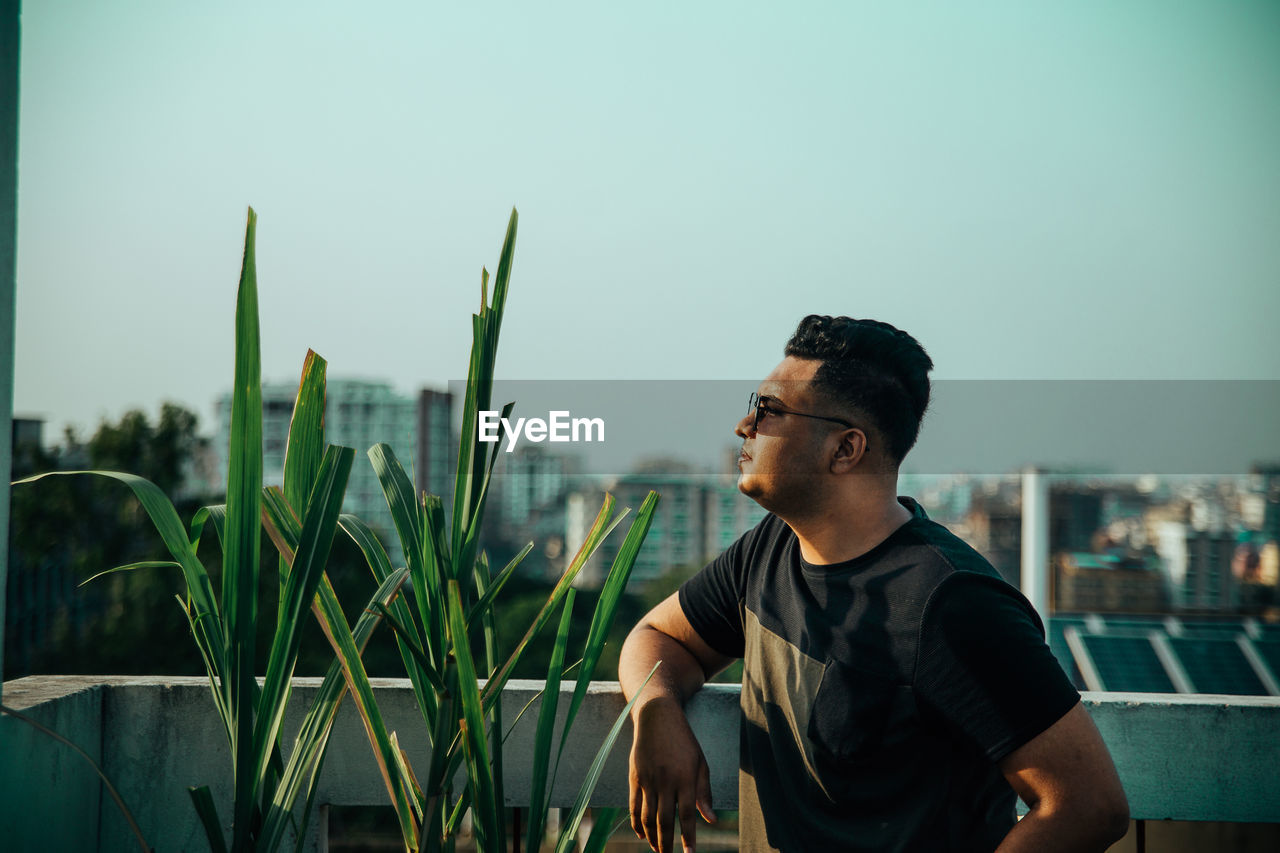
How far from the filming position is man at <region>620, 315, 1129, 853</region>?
104cm

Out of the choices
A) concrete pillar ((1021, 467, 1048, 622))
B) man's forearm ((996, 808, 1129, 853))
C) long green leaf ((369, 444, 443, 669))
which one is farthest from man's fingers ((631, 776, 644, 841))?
concrete pillar ((1021, 467, 1048, 622))

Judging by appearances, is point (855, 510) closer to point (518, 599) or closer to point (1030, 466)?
point (1030, 466)

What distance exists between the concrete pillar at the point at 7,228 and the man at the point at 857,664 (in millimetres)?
823

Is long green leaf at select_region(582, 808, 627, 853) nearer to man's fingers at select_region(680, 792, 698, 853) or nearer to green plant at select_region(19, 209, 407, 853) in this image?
man's fingers at select_region(680, 792, 698, 853)

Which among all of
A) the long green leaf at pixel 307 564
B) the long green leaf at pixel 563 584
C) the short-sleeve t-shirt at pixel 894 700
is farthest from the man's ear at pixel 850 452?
the long green leaf at pixel 307 564

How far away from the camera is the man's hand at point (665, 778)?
1261 millimetres

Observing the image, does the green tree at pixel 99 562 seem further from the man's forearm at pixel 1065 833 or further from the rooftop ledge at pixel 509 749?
the man's forearm at pixel 1065 833

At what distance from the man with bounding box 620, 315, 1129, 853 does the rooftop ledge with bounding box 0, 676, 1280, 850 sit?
0.15 metres

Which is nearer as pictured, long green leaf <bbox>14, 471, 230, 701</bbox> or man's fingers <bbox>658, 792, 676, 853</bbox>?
long green leaf <bbox>14, 471, 230, 701</bbox>

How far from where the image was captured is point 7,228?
1104 millimetres

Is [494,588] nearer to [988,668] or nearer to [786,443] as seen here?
[786,443]

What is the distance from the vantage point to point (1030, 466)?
2.36 metres

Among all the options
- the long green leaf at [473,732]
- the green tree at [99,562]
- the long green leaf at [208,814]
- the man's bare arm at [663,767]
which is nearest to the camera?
the long green leaf at [208,814]

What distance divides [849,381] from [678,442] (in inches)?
48.3
